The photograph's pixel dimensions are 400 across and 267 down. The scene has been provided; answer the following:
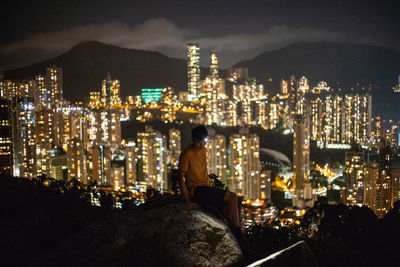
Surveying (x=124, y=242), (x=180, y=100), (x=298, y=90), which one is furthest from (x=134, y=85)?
(x=124, y=242)

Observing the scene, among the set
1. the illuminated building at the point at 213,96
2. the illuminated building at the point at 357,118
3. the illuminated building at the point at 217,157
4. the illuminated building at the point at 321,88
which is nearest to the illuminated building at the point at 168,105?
the illuminated building at the point at 213,96

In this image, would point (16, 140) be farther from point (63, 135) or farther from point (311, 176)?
point (311, 176)

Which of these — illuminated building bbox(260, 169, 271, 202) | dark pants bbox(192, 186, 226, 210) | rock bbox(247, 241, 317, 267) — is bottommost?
illuminated building bbox(260, 169, 271, 202)

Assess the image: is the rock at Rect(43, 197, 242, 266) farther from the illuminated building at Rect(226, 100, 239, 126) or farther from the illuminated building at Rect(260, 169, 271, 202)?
the illuminated building at Rect(226, 100, 239, 126)

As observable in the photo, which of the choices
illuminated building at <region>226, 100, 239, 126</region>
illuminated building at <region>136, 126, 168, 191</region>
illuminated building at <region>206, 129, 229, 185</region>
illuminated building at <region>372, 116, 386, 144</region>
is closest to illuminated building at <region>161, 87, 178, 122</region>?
illuminated building at <region>226, 100, 239, 126</region>

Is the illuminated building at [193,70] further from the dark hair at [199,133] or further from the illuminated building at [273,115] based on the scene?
the dark hair at [199,133]

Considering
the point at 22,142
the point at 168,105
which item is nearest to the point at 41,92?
the point at 168,105
